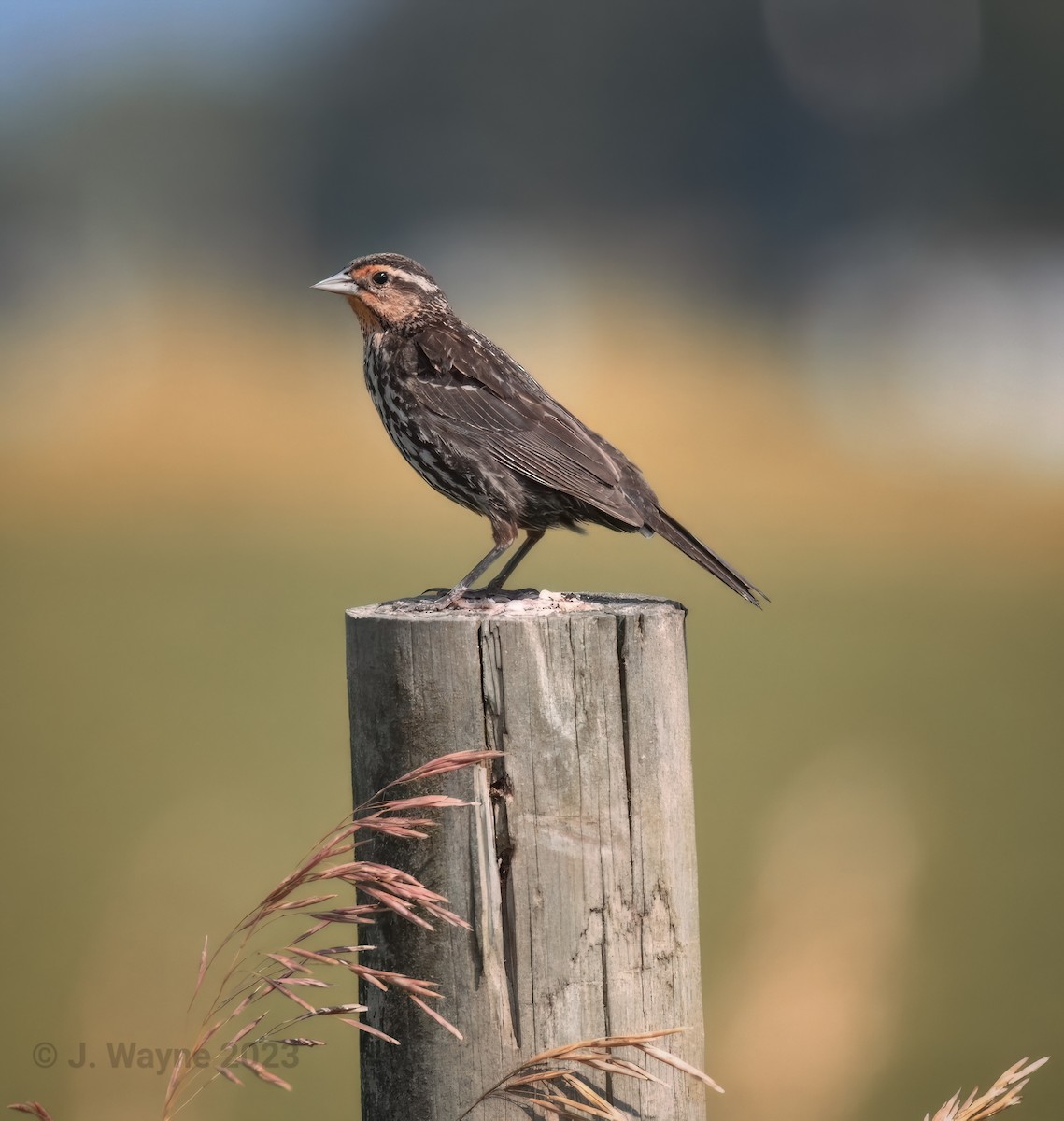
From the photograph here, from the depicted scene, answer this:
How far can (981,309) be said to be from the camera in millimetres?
15336

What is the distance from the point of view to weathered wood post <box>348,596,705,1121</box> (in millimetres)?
1986

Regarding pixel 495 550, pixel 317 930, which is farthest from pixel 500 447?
pixel 317 930

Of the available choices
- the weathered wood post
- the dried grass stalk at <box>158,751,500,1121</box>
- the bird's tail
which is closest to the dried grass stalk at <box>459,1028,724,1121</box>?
the weathered wood post

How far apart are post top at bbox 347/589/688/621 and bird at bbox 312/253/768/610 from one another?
0.95 ft

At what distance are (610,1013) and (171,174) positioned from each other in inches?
721

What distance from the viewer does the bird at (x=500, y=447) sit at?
10.3 ft

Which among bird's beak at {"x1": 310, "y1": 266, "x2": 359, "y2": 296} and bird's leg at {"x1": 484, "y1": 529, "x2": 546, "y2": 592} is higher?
bird's beak at {"x1": 310, "y1": 266, "x2": 359, "y2": 296}

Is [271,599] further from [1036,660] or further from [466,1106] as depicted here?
[466,1106]

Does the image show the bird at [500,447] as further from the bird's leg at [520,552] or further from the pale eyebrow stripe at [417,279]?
the pale eyebrow stripe at [417,279]

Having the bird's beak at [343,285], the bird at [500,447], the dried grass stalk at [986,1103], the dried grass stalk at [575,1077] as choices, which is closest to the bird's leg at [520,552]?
the bird at [500,447]

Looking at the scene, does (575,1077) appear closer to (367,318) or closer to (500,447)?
(500,447)

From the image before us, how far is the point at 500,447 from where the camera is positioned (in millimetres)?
3262

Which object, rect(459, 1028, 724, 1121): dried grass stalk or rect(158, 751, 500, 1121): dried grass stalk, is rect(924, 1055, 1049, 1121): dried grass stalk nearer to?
rect(459, 1028, 724, 1121): dried grass stalk

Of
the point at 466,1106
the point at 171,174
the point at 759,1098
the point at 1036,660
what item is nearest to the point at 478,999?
the point at 466,1106
